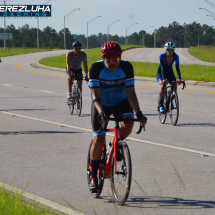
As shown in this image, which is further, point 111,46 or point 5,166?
point 5,166

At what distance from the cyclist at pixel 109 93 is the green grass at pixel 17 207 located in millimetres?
889

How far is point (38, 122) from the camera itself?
11.1m

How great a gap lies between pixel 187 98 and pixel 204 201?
36.0 ft

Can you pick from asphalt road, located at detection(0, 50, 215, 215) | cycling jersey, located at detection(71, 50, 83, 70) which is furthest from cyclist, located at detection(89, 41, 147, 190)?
cycling jersey, located at detection(71, 50, 83, 70)

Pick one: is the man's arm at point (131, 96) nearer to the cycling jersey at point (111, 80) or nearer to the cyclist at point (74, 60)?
the cycling jersey at point (111, 80)

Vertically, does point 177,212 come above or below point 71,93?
below

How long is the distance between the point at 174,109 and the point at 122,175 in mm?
6048

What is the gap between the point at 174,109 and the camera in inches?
418

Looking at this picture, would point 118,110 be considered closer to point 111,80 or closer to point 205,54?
point 111,80

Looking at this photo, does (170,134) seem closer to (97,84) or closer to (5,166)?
(5,166)

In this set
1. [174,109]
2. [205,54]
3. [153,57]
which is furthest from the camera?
[205,54]

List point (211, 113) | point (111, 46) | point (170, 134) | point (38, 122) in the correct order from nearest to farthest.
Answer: point (111, 46)
point (170, 134)
point (38, 122)
point (211, 113)

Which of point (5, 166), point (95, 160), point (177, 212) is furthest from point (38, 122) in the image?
point (177, 212)

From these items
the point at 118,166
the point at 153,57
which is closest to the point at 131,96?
the point at 118,166
